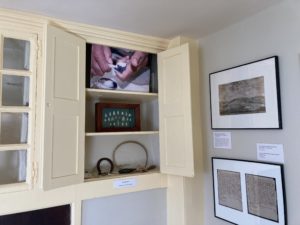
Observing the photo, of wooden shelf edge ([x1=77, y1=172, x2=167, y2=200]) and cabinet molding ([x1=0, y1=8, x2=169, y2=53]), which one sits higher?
cabinet molding ([x1=0, y1=8, x2=169, y2=53])

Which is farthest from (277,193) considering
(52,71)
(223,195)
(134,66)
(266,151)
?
(52,71)

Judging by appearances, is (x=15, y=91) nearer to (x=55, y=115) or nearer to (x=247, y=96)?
(x=55, y=115)

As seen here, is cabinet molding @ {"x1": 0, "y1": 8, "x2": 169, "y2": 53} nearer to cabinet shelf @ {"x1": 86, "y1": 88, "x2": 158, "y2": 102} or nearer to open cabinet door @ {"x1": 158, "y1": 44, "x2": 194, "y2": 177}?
open cabinet door @ {"x1": 158, "y1": 44, "x2": 194, "y2": 177}

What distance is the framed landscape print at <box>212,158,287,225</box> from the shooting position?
1475mm

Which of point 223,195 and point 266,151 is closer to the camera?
point 266,151

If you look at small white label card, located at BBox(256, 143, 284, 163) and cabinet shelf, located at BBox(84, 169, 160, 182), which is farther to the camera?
cabinet shelf, located at BBox(84, 169, 160, 182)

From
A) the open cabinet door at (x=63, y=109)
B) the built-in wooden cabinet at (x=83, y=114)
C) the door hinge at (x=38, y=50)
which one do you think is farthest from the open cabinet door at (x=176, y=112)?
the door hinge at (x=38, y=50)

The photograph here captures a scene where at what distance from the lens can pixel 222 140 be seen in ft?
6.11

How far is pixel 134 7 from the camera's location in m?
1.54

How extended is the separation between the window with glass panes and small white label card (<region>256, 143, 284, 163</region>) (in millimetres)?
1420

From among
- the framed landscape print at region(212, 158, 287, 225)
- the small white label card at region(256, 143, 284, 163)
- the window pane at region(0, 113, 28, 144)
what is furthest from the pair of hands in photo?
the small white label card at region(256, 143, 284, 163)

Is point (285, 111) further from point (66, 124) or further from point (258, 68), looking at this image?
point (66, 124)

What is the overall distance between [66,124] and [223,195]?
46.7 inches

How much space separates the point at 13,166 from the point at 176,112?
3.71 feet
